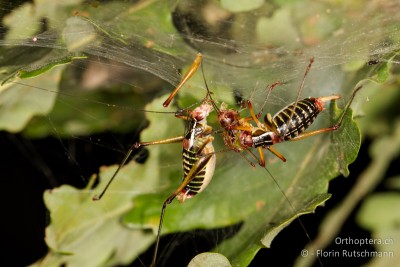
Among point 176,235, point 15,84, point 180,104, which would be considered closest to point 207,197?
point 176,235

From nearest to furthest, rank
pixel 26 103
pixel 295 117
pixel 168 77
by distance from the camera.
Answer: pixel 295 117
pixel 168 77
pixel 26 103

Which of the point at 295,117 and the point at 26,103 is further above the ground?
the point at 295,117

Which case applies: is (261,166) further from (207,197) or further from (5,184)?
(5,184)

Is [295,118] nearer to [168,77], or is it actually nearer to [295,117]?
[295,117]

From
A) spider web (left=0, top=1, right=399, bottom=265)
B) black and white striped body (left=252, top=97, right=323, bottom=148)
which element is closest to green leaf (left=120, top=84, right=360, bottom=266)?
spider web (left=0, top=1, right=399, bottom=265)

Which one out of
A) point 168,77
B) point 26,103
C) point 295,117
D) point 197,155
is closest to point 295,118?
point 295,117

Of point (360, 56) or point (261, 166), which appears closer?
A: point (360, 56)

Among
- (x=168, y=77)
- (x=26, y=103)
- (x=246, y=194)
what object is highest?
(x=168, y=77)

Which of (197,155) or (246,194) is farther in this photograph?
(246,194)
